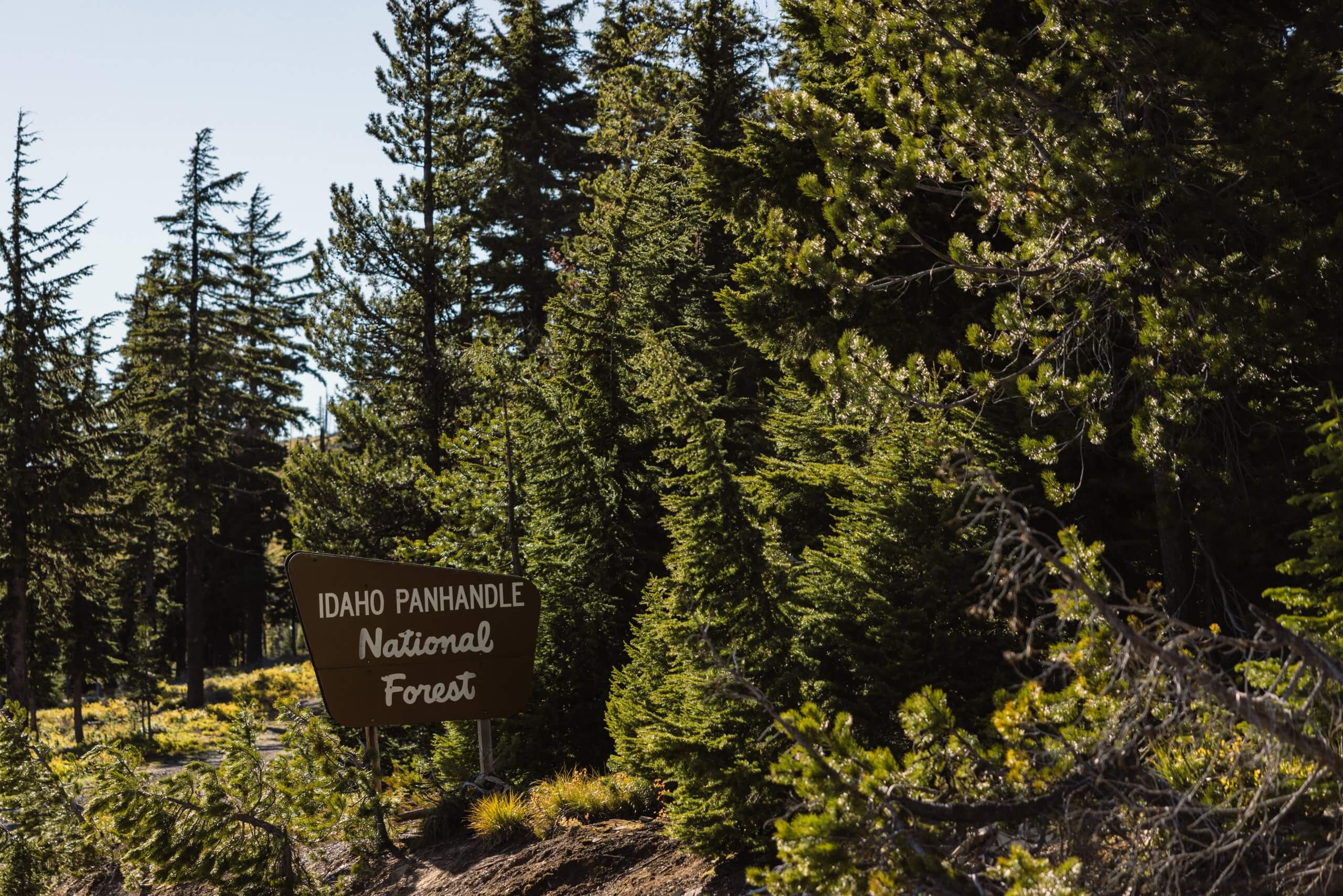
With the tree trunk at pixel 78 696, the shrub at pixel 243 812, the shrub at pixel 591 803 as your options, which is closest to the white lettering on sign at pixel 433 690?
the shrub at pixel 243 812

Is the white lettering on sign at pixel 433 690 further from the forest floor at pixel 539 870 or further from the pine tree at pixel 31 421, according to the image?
the pine tree at pixel 31 421

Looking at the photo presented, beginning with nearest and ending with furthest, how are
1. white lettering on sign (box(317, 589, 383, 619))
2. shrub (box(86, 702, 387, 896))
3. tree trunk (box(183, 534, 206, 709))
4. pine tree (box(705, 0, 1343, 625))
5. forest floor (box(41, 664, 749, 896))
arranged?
pine tree (box(705, 0, 1343, 625)) → forest floor (box(41, 664, 749, 896)) → shrub (box(86, 702, 387, 896)) → white lettering on sign (box(317, 589, 383, 619)) → tree trunk (box(183, 534, 206, 709))

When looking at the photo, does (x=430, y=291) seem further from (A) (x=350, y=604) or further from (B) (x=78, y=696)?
(B) (x=78, y=696)

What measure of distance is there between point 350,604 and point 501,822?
213 cm

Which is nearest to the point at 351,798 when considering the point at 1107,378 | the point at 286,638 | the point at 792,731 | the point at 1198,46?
the point at 792,731

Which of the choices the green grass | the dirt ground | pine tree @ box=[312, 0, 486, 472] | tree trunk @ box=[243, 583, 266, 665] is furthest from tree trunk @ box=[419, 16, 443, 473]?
tree trunk @ box=[243, 583, 266, 665]

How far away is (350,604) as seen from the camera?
8680 millimetres

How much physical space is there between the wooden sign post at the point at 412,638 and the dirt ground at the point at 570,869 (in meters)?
1.17

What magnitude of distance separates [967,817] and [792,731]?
711mm

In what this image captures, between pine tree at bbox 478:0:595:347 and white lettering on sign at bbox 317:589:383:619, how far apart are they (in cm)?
1393

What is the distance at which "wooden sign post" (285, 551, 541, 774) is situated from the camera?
28.2 feet

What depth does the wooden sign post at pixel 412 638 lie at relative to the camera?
8.61 m

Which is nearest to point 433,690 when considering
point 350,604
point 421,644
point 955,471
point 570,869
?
point 421,644

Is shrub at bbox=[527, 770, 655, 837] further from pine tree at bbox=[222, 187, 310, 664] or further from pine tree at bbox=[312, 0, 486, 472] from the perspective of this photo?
pine tree at bbox=[222, 187, 310, 664]
